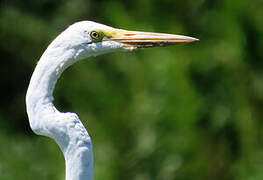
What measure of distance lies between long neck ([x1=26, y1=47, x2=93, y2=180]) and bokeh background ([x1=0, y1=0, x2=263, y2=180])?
3.07 m

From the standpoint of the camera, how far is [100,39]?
280 cm

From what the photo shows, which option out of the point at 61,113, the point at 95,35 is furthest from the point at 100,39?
the point at 61,113

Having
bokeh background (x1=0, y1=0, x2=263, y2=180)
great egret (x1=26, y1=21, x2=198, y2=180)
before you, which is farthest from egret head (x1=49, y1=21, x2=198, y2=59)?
bokeh background (x1=0, y1=0, x2=263, y2=180)

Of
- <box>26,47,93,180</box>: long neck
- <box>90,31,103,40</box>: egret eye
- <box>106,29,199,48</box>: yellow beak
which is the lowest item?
<box>26,47,93,180</box>: long neck

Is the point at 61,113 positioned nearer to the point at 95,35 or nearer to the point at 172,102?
the point at 95,35

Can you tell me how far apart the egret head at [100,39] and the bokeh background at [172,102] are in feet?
9.91

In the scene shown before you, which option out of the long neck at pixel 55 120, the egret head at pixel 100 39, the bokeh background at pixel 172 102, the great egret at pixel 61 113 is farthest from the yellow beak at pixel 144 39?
the bokeh background at pixel 172 102

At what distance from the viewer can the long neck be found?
2.64 metres

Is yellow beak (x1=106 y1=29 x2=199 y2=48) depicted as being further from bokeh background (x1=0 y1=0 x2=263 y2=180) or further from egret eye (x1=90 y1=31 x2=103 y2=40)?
bokeh background (x1=0 y1=0 x2=263 y2=180)

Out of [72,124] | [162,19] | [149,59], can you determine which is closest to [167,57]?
[149,59]

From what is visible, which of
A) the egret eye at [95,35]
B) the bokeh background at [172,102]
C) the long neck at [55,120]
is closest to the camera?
the long neck at [55,120]

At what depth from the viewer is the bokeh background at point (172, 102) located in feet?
19.5

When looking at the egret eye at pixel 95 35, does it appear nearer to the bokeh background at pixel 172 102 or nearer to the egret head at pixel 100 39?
the egret head at pixel 100 39

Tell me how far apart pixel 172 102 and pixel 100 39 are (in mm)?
3245
